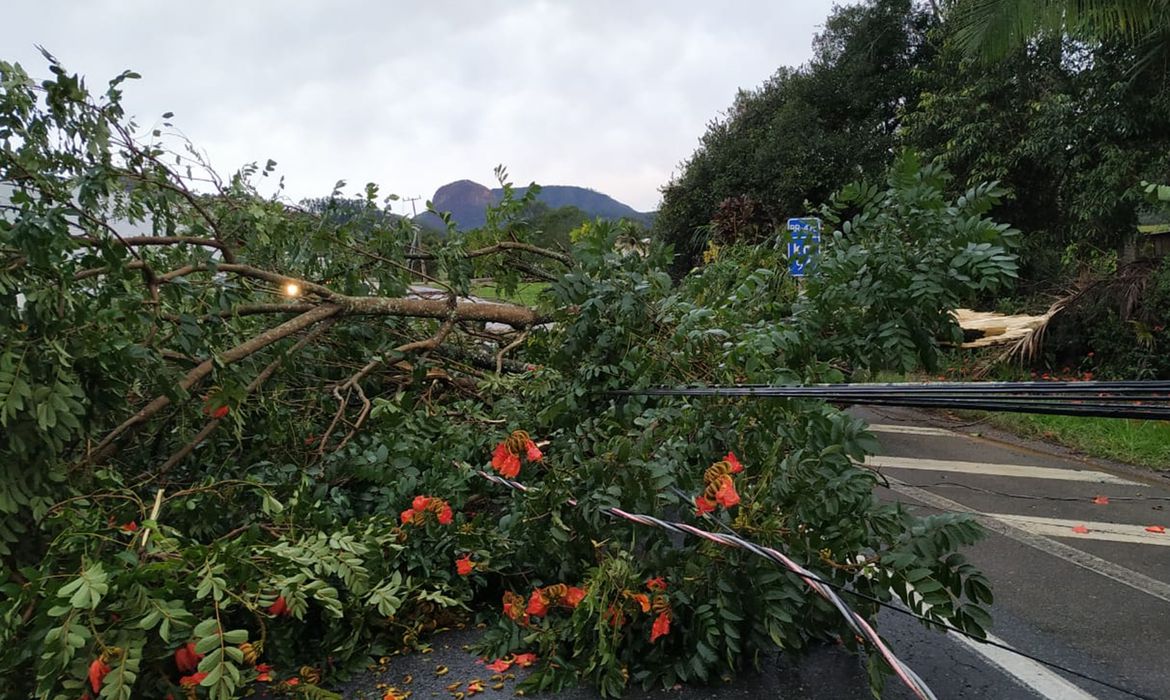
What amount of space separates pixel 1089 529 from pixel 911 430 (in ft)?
10.5

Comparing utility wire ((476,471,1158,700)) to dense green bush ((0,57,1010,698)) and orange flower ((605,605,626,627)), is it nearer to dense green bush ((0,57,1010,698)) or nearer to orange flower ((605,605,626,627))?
dense green bush ((0,57,1010,698))

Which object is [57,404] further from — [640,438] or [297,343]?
[640,438]

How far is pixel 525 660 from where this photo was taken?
2.53 m

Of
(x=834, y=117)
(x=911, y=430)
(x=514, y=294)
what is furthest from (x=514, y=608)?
(x=834, y=117)

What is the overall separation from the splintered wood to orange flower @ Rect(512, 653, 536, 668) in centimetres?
721

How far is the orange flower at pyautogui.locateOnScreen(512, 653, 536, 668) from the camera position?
8.28 ft

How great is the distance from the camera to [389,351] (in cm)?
386

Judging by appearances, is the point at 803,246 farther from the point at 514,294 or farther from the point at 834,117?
the point at 834,117

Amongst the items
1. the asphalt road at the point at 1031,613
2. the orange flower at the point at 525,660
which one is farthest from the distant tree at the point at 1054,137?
the orange flower at the point at 525,660

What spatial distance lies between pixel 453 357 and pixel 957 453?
4.59 metres

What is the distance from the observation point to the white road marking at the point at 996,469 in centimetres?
548

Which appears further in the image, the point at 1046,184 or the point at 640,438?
the point at 1046,184

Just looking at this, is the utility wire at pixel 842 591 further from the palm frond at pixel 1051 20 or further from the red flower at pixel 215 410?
the palm frond at pixel 1051 20

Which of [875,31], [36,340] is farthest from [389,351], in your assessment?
[875,31]
